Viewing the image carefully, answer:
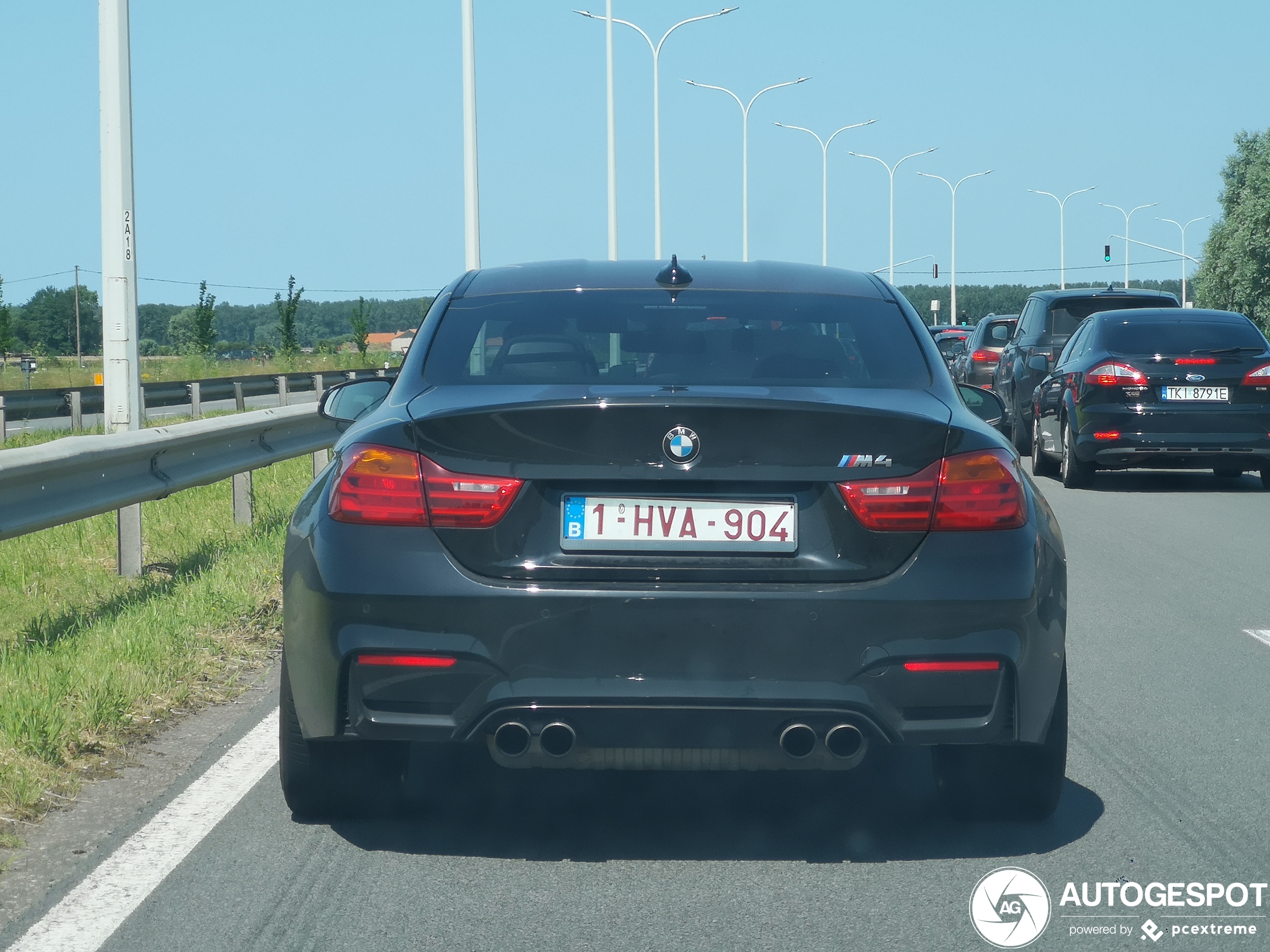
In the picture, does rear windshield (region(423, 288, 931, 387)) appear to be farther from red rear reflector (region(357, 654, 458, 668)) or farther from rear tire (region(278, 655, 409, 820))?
rear tire (region(278, 655, 409, 820))

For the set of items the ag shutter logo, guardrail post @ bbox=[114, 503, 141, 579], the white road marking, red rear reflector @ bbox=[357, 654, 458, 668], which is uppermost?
red rear reflector @ bbox=[357, 654, 458, 668]

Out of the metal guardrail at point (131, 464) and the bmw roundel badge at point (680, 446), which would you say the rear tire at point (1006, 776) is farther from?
the metal guardrail at point (131, 464)

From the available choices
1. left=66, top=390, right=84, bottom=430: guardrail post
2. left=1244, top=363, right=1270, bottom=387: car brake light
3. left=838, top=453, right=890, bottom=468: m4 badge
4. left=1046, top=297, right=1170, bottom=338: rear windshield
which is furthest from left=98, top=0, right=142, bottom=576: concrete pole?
left=66, top=390, right=84, bottom=430: guardrail post

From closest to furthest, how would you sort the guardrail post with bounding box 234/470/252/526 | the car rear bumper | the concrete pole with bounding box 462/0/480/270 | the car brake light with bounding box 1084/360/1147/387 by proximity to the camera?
the car rear bumper < the guardrail post with bounding box 234/470/252/526 < the car brake light with bounding box 1084/360/1147/387 < the concrete pole with bounding box 462/0/480/270

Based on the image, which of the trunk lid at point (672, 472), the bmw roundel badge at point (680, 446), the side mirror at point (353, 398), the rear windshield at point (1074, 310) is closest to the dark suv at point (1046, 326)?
the rear windshield at point (1074, 310)

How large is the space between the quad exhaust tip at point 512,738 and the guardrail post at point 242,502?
7.26 meters

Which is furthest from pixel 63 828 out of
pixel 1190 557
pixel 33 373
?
pixel 33 373

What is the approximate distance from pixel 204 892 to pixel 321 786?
529 mm

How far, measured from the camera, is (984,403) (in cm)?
547

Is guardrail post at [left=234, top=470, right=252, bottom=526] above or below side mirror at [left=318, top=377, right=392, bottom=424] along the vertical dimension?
below

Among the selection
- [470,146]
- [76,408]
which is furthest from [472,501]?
[76,408]

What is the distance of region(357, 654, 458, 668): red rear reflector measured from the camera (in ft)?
12.4

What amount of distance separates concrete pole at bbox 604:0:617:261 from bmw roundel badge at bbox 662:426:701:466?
30.0 meters

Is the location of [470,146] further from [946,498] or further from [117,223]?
[946,498]
